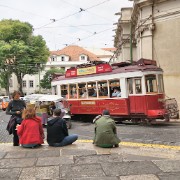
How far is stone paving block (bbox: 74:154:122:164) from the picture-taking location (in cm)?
794

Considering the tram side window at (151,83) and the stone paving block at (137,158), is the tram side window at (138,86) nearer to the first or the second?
the tram side window at (151,83)

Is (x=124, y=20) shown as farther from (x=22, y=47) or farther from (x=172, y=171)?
(x=172, y=171)

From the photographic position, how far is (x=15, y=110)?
1073 cm

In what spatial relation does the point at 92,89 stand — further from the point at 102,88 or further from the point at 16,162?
the point at 16,162

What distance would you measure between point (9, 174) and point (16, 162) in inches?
39.8

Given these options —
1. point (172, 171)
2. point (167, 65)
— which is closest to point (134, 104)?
point (167, 65)

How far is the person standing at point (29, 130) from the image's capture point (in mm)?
9500

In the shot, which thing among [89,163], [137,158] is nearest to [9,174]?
[89,163]

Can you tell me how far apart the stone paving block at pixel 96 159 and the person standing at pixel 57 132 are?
155 cm

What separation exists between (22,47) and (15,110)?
41.8 metres

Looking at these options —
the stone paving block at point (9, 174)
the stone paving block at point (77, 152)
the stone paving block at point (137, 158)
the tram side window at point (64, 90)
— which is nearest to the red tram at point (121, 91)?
the tram side window at point (64, 90)

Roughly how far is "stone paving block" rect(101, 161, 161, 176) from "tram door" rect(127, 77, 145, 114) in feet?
32.3

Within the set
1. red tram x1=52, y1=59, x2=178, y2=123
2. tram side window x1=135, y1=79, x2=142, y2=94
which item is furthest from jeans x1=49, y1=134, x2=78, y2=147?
tram side window x1=135, y1=79, x2=142, y2=94

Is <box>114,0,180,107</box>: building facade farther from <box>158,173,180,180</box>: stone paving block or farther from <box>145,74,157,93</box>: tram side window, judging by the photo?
<box>158,173,180,180</box>: stone paving block
